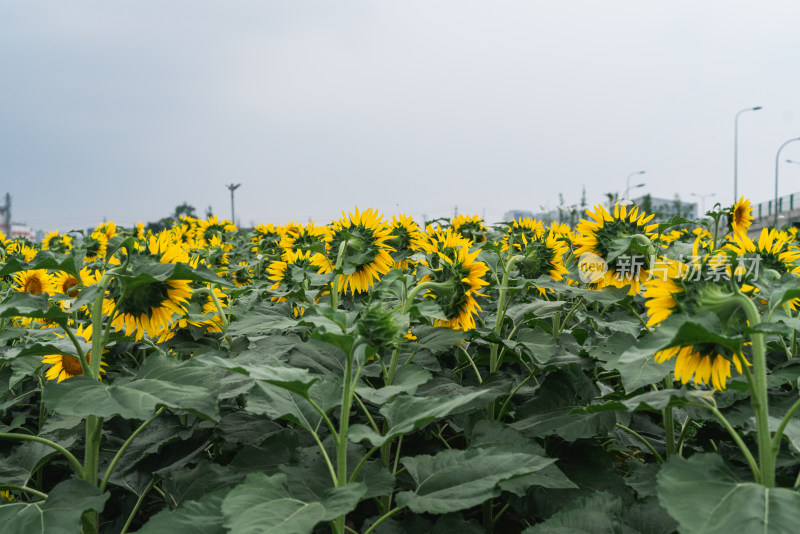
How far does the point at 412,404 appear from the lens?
134 cm

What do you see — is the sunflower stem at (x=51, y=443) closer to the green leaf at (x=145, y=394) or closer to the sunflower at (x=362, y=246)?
the green leaf at (x=145, y=394)

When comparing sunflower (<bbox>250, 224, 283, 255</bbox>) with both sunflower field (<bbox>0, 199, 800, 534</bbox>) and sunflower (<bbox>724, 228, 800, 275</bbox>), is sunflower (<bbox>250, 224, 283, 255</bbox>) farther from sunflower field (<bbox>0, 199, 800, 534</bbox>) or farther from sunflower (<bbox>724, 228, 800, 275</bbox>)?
sunflower (<bbox>724, 228, 800, 275</bbox>)

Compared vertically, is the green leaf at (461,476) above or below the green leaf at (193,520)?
above

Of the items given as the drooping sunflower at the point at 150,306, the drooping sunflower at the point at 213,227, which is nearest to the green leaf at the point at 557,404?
the drooping sunflower at the point at 150,306

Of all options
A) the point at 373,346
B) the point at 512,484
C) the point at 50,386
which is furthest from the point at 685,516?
the point at 50,386

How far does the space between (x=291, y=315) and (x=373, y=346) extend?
1.13 metres

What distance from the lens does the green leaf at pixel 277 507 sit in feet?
3.37

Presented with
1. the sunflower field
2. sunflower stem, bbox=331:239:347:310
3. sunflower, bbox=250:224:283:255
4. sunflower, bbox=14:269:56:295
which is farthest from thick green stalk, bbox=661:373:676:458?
sunflower, bbox=250:224:283:255

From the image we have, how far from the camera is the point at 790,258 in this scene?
238 centimetres

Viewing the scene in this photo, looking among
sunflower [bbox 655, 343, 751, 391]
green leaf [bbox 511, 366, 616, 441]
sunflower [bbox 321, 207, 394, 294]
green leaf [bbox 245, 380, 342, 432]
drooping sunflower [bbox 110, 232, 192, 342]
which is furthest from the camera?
sunflower [bbox 321, 207, 394, 294]

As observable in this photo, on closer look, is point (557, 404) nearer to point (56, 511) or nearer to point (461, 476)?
point (461, 476)

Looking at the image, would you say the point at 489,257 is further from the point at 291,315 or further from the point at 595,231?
the point at 291,315

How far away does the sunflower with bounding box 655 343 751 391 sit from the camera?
1.25 m

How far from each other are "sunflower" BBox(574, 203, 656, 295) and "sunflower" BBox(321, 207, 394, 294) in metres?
0.88
